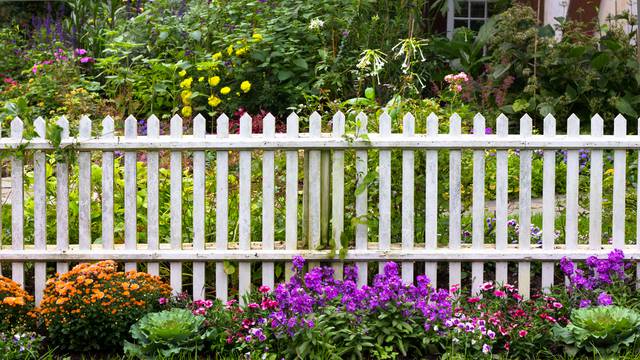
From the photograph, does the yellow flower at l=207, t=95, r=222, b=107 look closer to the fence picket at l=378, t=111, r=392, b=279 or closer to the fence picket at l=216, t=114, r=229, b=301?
the fence picket at l=216, t=114, r=229, b=301

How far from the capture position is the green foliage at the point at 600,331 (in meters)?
4.46

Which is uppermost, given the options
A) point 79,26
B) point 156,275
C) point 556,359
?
point 79,26

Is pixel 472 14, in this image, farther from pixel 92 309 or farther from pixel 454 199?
pixel 92 309

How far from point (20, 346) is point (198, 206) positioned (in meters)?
1.14

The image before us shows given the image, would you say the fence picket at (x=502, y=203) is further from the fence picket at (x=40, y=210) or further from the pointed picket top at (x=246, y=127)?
the fence picket at (x=40, y=210)

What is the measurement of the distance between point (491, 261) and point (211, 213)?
1.60 meters

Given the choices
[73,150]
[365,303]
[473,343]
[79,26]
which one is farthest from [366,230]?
[79,26]

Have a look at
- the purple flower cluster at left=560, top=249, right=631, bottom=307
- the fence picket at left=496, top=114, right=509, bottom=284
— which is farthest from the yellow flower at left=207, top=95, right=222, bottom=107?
the purple flower cluster at left=560, top=249, right=631, bottom=307

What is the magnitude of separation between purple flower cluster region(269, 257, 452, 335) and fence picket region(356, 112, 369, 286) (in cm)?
23

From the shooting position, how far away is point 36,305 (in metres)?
5.23

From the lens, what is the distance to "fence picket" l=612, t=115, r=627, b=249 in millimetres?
5129

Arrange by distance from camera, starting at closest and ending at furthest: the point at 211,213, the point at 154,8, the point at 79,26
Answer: the point at 211,213
the point at 154,8
the point at 79,26

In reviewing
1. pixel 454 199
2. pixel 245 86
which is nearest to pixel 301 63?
pixel 245 86

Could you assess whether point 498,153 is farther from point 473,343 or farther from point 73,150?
point 73,150
